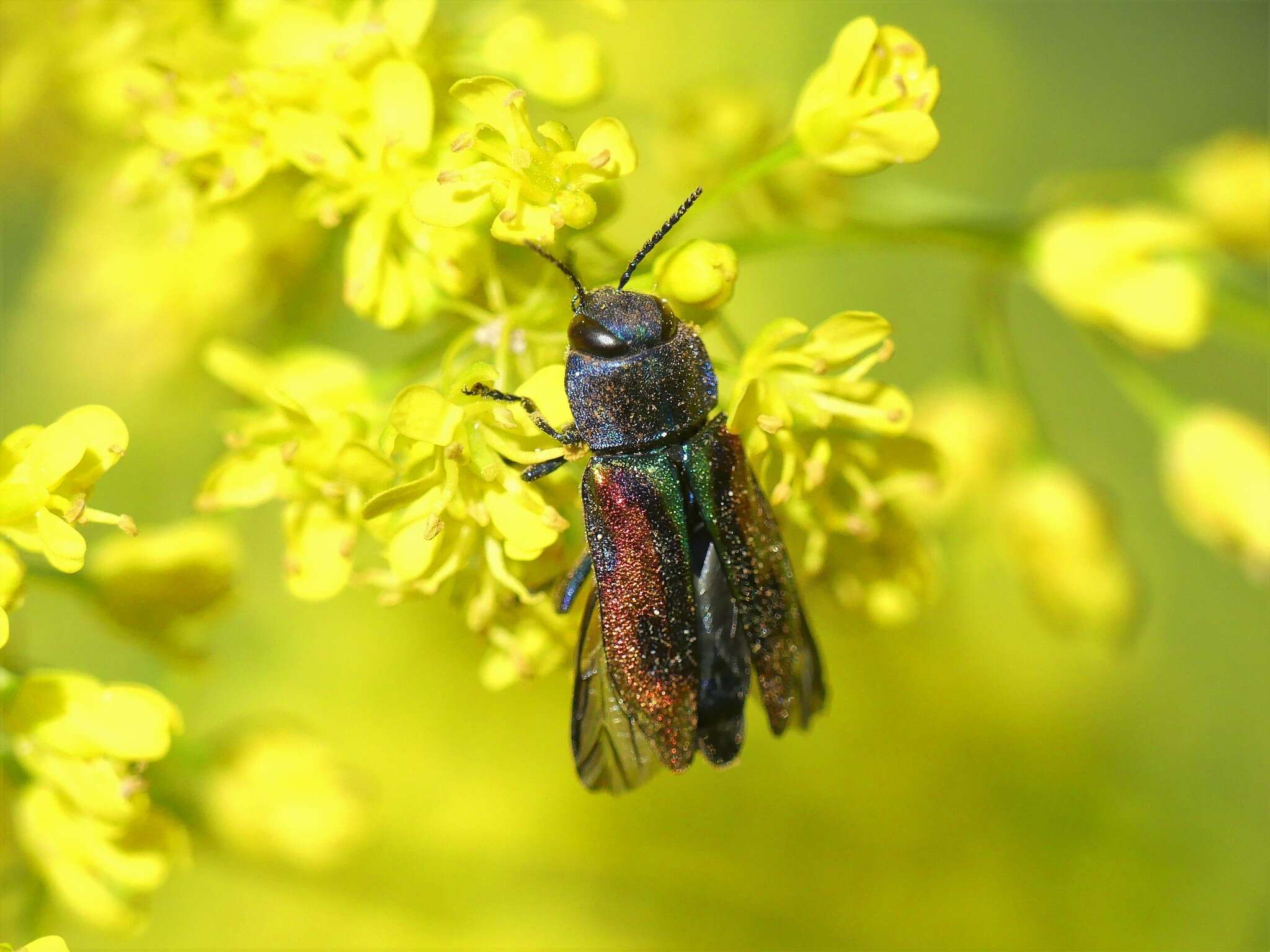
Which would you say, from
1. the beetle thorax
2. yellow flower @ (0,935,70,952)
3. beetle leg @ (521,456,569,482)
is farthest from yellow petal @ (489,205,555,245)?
yellow flower @ (0,935,70,952)

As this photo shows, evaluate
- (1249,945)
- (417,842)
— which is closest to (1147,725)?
(1249,945)

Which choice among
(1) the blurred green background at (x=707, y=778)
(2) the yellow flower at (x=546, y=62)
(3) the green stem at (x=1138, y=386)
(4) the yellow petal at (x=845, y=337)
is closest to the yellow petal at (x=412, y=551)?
(4) the yellow petal at (x=845, y=337)

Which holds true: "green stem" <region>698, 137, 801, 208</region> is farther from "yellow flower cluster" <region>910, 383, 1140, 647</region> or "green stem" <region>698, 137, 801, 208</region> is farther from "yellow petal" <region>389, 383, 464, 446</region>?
"yellow flower cluster" <region>910, 383, 1140, 647</region>

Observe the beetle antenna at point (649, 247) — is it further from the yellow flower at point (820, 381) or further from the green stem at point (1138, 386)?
the green stem at point (1138, 386)

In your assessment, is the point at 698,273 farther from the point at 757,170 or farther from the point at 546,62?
the point at 546,62

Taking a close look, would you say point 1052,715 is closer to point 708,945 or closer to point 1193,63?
point 708,945

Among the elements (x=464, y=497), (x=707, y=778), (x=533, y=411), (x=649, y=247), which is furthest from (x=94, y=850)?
(x=707, y=778)
